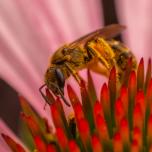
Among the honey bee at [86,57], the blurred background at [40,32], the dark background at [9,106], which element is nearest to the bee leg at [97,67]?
the honey bee at [86,57]

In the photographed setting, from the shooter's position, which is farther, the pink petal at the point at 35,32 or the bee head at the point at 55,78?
the pink petal at the point at 35,32

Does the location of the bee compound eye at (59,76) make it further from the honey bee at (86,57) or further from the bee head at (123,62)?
the bee head at (123,62)

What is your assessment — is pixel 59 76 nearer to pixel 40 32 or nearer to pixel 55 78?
pixel 55 78

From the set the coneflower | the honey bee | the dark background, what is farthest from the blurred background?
the honey bee

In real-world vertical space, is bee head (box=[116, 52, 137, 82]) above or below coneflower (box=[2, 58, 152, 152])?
above

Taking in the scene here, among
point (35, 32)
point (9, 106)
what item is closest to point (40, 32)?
point (35, 32)

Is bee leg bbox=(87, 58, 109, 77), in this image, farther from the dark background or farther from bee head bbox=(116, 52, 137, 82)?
the dark background

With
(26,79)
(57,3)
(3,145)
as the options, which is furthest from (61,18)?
(3,145)
